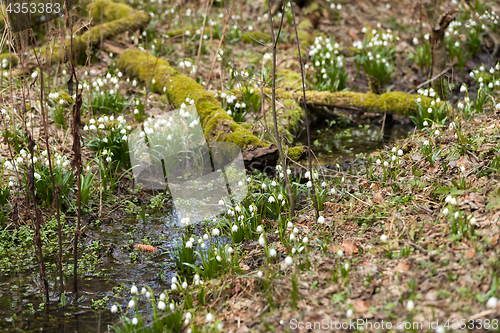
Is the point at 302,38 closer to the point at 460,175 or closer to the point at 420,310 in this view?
the point at 460,175

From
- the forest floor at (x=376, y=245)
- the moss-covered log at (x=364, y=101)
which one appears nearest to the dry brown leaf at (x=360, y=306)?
the forest floor at (x=376, y=245)

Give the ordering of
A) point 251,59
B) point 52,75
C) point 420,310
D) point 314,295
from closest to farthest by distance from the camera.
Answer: point 420,310 < point 314,295 < point 52,75 < point 251,59

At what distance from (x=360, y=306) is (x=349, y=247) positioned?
2.16ft

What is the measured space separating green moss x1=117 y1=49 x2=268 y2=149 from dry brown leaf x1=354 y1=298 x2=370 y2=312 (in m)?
2.44

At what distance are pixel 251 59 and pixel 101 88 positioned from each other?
2.99 meters

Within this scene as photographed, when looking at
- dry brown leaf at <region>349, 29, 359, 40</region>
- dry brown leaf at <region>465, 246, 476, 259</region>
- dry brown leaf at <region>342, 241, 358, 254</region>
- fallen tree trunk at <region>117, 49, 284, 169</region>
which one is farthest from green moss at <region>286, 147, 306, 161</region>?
dry brown leaf at <region>349, 29, 359, 40</region>

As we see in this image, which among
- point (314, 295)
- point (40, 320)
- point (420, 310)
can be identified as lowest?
point (40, 320)

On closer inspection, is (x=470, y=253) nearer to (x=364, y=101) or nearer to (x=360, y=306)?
(x=360, y=306)

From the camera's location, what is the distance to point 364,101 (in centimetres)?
604

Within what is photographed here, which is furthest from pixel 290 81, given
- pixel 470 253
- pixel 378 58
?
A: pixel 470 253

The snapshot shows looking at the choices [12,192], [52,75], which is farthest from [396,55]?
[12,192]

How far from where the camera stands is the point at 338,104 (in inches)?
238

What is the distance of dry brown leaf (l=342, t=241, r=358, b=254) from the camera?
291 centimetres

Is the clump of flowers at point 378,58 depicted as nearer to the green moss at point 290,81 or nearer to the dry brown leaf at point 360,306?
the green moss at point 290,81
